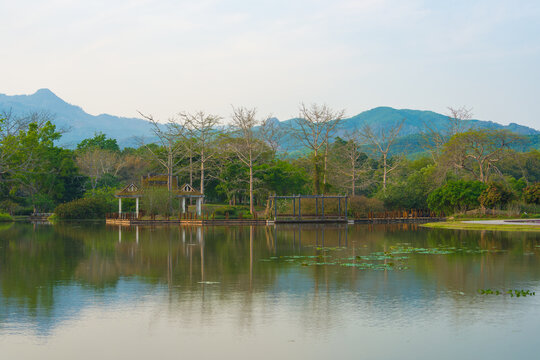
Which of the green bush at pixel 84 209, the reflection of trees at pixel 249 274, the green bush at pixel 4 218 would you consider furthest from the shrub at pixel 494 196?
the green bush at pixel 4 218

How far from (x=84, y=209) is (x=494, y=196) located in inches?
1697

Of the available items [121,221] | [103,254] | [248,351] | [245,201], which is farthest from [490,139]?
[248,351]

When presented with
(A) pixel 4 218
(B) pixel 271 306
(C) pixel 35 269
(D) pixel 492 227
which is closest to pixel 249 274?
(B) pixel 271 306

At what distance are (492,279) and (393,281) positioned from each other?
2766mm

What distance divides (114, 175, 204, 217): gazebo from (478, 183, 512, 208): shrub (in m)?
28.4

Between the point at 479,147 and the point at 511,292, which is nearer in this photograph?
the point at 511,292

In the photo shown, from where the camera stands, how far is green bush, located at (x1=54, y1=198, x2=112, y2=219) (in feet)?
214

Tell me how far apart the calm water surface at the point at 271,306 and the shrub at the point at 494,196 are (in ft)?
87.4

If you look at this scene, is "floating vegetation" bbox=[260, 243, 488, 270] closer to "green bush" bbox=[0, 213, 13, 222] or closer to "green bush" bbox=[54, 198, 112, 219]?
"green bush" bbox=[54, 198, 112, 219]

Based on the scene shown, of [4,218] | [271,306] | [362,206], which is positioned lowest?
[271,306]

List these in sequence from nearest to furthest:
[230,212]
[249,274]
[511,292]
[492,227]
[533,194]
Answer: [511,292]
[249,274]
[492,227]
[533,194]
[230,212]

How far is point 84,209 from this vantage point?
66.1 meters

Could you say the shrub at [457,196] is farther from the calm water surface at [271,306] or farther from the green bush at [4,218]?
the green bush at [4,218]

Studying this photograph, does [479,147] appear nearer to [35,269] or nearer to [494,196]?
[494,196]
